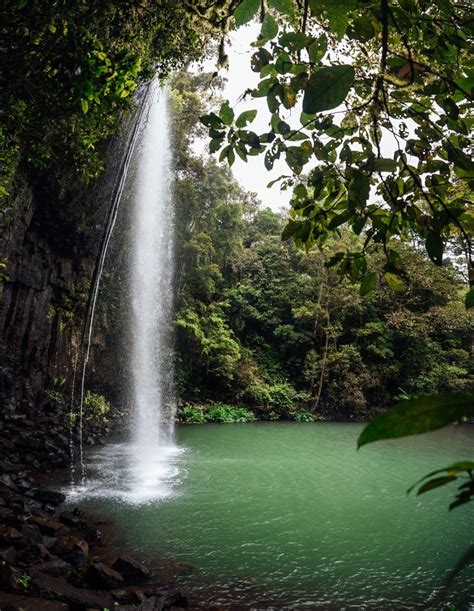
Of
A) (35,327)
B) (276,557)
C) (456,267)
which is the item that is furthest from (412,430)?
(456,267)

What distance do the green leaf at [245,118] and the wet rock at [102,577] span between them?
374cm

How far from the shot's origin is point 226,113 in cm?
127

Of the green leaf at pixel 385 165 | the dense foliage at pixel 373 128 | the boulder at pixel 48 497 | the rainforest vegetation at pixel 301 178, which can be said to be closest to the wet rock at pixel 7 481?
the boulder at pixel 48 497

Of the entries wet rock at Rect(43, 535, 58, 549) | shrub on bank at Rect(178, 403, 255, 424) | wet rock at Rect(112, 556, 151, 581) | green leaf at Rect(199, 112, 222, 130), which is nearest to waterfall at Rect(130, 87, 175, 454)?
shrub on bank at Rect(178, 403, 255, 424)

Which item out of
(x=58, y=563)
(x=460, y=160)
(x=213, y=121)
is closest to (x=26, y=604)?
(x=58, y=563)

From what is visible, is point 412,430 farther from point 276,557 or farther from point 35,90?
point 276,557

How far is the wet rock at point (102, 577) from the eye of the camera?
344cm

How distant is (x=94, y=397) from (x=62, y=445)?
3590 mm

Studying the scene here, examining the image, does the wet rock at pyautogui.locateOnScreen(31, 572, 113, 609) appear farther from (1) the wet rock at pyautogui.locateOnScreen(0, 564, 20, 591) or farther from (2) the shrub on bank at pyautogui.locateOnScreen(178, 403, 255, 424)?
(2) the shrub on bank at pyautogui.locateOnScreen(178, 403, 255, 424)

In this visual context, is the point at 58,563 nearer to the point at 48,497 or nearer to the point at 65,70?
the point at 48,497

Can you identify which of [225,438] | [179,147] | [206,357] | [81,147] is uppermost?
[179,147]

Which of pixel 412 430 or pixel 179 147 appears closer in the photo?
pixel 412 430

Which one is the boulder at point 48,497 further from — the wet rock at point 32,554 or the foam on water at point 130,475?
the wet rock at point 32,554

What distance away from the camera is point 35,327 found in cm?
959
